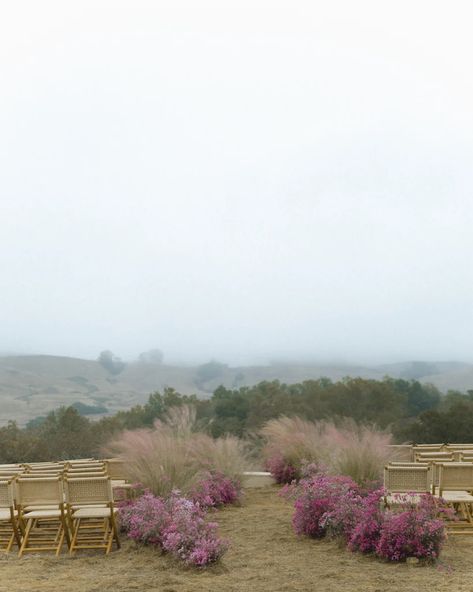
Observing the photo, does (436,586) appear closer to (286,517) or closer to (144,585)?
(144,585)

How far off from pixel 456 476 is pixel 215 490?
3.81 m

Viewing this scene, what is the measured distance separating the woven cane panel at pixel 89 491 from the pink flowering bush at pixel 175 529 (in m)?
0.50

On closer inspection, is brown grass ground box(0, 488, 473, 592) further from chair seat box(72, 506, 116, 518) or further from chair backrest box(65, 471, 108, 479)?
chair backrest box(65, 471, 108, 479)

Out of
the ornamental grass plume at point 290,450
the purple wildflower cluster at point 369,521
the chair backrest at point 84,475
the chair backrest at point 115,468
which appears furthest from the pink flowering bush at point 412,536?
the ornamental grass plume at point 290,450

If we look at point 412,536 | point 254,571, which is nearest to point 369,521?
point 412,536

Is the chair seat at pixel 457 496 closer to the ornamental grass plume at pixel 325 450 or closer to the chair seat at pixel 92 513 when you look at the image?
the ornamental grass plume at pixel 325 450

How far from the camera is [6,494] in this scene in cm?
786

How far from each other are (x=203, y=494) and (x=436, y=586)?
4.94 metres

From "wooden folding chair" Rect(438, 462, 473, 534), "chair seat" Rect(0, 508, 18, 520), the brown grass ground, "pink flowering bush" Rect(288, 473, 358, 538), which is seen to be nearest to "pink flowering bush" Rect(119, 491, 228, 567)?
the brown grass ground

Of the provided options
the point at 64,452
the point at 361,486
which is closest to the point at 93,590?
the point at 361,486

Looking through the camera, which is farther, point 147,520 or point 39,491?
point 147,520

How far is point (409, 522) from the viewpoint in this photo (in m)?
7.02

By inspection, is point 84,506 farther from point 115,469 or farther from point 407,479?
point 407,479

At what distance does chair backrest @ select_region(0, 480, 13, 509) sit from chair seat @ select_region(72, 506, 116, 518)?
26.7 inches
